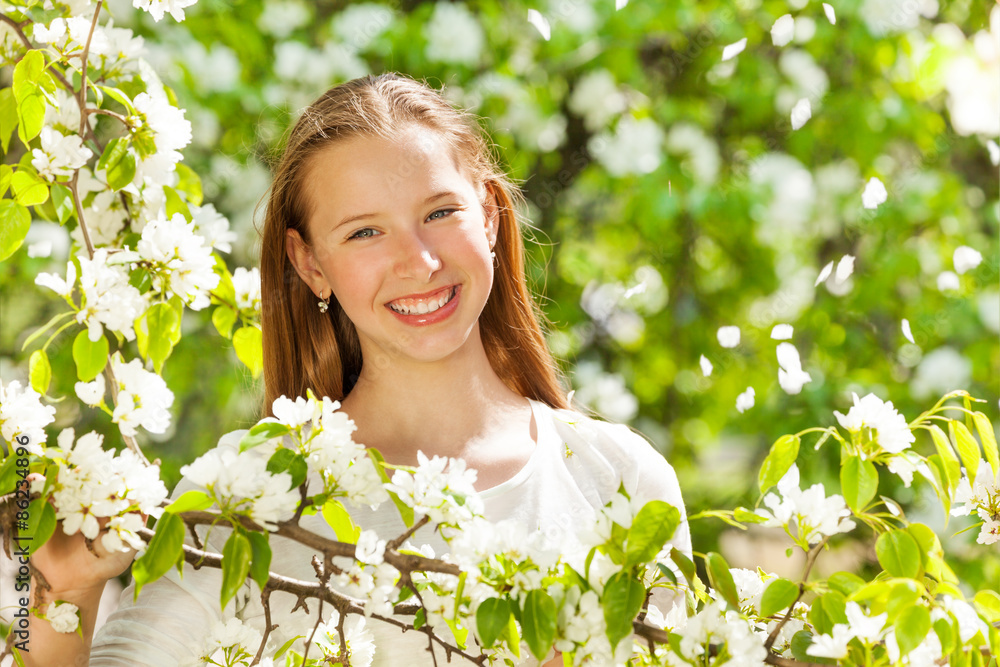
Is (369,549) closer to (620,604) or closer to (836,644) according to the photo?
(620,604)

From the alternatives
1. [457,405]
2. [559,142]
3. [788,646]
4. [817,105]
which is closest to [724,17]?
[817,105]

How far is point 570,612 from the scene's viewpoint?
22.0 inches

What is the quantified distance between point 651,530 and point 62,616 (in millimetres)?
432

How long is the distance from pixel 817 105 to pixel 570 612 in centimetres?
186

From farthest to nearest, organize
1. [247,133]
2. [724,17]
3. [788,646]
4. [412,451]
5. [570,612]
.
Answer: [724,17], [247,133], [412,451], [788,646], [570,612]

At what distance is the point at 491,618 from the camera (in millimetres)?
543

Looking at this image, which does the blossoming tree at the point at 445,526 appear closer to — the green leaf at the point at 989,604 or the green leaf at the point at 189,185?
the green leaf at the point at 989,604

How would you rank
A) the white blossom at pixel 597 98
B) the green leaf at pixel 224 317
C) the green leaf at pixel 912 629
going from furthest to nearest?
the white blossom at pixel 597 98
the green leaf at pixel 224 317
the green leaf at pixel 912 629

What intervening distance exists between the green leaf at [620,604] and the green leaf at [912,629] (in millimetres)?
139

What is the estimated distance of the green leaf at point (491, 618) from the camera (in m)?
0.54

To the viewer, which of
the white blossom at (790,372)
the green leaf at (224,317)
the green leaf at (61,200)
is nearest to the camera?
the green leaf at (61,200)

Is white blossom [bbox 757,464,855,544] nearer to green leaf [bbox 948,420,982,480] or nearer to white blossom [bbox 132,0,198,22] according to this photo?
green leaf [bbox 948,420,982,480]

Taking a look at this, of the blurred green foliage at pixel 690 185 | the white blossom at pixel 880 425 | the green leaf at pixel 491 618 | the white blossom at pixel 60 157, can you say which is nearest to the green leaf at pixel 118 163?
the white blossom at pixel 60 157

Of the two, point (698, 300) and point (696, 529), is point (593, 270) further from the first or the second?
point (696, 529)
